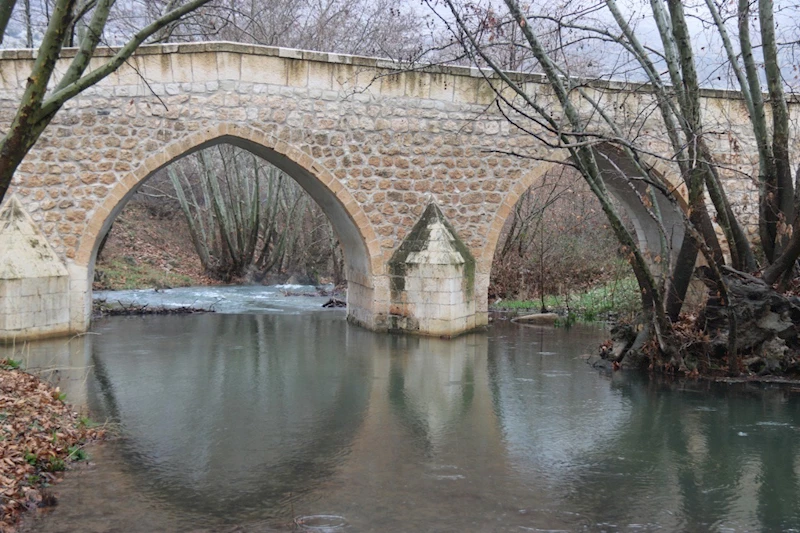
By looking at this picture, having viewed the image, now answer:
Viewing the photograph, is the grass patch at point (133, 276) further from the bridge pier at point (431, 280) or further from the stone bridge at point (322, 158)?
the bridge pier at point (431, 280)

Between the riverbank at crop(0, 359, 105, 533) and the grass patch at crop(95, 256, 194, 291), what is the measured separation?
12.1m

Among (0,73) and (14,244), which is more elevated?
(0,73)

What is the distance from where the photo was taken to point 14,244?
9.62m

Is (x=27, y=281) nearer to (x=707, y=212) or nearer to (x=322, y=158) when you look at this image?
(x=322, y=158)

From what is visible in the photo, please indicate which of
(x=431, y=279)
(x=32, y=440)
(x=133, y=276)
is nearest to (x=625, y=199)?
(x=431, y=279)

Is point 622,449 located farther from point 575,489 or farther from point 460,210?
point 460,210

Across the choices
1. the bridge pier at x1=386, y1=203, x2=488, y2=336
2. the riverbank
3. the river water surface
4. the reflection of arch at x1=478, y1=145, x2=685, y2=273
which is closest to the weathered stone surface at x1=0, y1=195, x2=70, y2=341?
the river water surface

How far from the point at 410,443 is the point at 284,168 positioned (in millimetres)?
6660

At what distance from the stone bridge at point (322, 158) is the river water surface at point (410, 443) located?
0.98 m

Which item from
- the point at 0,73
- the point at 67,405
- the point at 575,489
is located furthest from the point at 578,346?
the point at 0,73

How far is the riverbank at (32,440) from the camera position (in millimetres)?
4242

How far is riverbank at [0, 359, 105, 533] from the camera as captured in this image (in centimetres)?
424

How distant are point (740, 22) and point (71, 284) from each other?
8.51 meters

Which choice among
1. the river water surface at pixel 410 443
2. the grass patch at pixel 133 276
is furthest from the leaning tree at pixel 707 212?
the grass patch at pixel 133 276
